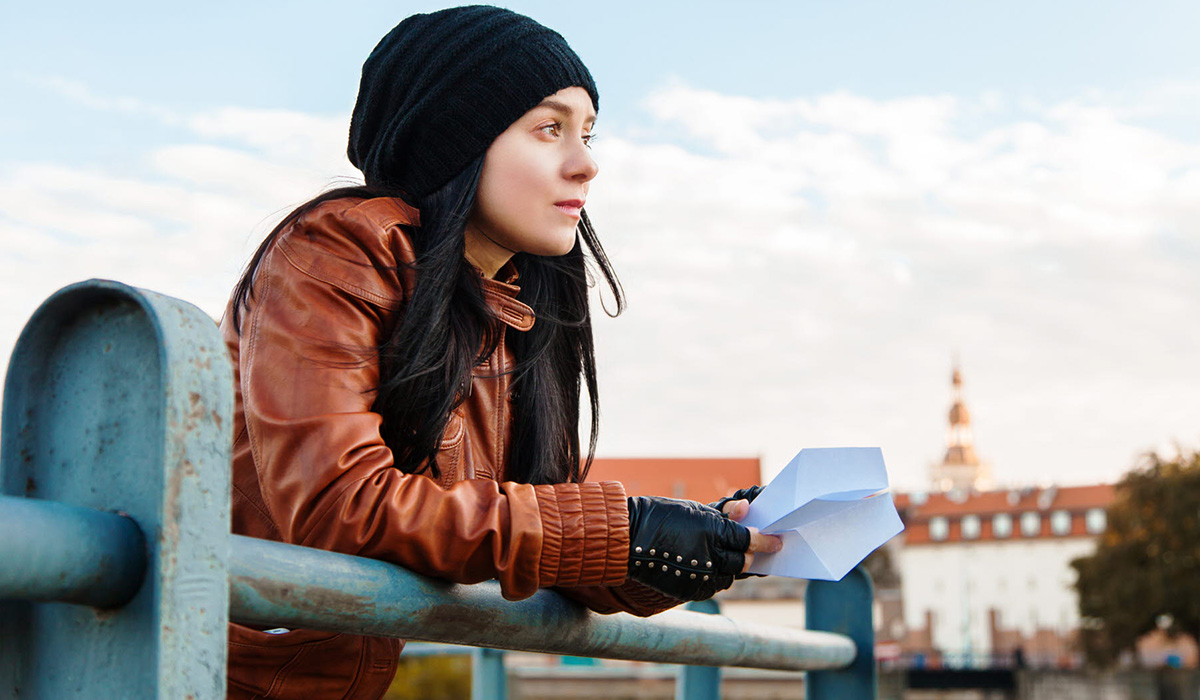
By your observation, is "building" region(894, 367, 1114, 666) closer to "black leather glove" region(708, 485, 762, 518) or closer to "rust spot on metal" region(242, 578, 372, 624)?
"black leather glove" region(708, 485, 762, 518)

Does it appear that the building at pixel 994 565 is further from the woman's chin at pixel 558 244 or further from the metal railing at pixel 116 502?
the metal railing at pixel 116 502

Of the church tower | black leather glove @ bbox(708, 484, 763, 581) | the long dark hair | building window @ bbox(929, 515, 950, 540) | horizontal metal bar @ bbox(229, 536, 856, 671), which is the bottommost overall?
horizontal metal bar @ bbox(229, 536, 856, 671)

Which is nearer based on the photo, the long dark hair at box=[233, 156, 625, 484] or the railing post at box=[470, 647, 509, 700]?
the long dark hair at box=[233, 156, 625, 484]

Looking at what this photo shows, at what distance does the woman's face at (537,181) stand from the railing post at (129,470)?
121cm

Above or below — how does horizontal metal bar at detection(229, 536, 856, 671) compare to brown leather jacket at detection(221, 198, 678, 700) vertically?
below

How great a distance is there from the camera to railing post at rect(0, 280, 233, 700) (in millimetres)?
841

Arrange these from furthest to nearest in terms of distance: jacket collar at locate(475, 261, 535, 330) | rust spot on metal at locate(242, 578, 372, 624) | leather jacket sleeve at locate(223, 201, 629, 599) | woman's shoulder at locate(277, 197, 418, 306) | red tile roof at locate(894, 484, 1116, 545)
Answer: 1. red tile roof at locate(894, 484, 1116, 545)
2. jacket collar at locate(475, 261, 535, 330)
3. woman's shoulder at locate(277, 197, 418, 306)
4. leather jacket sleeve at locate(223, 201, 629, 599)
5. rust spot on metal at locate(242, 578, 372, 624)

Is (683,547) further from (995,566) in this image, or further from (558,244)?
(995,566)

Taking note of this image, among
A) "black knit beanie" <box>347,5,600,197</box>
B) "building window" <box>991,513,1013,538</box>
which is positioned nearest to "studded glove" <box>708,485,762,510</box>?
A: "black knit beanie" <box>347,5,600,197</box>

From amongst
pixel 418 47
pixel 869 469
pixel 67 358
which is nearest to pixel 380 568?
pixel 67 358

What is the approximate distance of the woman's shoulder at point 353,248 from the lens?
1720 mm

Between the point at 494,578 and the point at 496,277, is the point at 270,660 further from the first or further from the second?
the point at 496,277

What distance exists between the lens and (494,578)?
1506mm

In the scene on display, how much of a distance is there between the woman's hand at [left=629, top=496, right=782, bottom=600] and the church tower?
412ft
